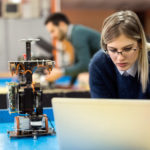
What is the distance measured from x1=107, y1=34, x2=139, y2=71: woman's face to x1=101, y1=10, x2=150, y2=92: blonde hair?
20 mm

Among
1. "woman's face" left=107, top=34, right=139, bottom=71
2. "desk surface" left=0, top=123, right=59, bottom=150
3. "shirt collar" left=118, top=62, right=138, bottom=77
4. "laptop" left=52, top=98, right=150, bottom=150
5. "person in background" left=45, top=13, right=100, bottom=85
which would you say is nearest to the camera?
"laptop" left=52, top=98, right=150, bottom=150

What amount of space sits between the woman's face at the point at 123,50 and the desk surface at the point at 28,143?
1.61 ft

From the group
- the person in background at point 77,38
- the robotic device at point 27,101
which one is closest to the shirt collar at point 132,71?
the robotic device at point 27,101

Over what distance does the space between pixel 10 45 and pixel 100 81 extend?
4.72 meters

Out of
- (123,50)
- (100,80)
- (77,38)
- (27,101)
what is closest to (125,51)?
(123,50)

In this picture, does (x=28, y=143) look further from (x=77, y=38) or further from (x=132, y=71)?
(x=77, y=38)

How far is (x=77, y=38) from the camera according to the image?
3.01 metres

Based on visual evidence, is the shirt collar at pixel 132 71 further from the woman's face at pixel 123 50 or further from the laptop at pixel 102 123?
the laptop at pixel 102 123

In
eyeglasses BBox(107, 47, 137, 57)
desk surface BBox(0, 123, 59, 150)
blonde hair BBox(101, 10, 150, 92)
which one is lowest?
desk surface BBox(0, 123, 59, 150)

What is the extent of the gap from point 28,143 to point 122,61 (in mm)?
592

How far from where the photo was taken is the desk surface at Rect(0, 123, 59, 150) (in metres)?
1.34

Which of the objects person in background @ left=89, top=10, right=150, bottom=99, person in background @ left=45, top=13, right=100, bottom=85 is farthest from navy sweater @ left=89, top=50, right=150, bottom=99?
person in background @ left=45, top=13, right=100, bottom=85

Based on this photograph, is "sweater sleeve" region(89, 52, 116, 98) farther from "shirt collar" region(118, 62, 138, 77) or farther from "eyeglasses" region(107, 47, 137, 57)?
"eyeglasses" region(107, 47, 137, 57)

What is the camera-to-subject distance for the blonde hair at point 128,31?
1.48 metres
